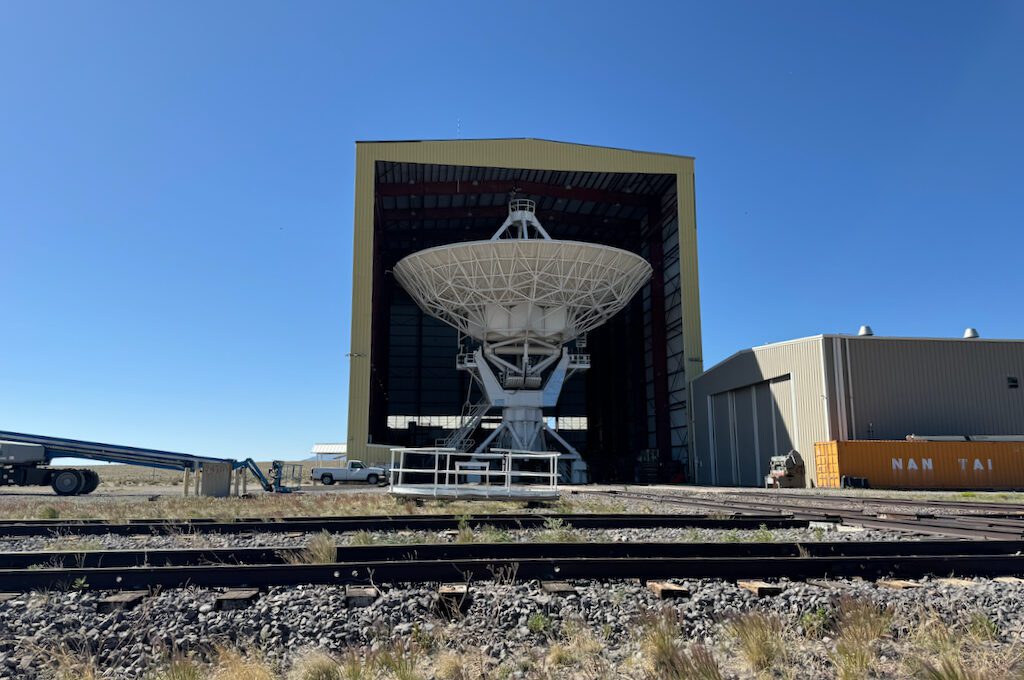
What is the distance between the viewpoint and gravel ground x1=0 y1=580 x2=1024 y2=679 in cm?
466

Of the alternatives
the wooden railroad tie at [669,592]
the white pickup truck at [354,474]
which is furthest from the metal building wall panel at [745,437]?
the wooden railroad tie at [669,592]

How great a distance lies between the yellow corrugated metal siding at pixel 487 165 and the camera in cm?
3962

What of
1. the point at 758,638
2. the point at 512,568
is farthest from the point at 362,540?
the point at 758,638

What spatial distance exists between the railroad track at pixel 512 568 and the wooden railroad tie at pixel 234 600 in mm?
377

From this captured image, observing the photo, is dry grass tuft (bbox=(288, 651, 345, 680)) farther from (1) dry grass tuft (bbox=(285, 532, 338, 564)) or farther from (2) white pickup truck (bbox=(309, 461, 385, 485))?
(2) white pickup truck (bbox=(309, 461, 385, 485))

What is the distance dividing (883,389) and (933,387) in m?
2.56

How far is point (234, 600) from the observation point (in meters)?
5.66

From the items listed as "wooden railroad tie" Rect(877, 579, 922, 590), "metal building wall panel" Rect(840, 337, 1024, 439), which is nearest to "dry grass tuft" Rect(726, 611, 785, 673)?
"wooden railroad tie" Rect(877, 579, 922, 590)

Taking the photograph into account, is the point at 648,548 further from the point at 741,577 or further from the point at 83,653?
the point at 83,653

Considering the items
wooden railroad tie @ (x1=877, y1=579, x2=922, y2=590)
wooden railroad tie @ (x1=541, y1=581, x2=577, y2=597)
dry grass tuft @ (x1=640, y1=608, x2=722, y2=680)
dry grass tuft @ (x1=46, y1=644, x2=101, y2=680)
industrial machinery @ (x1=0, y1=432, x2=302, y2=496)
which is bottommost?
dry grass tuft @ (x1=46, y1=644, x2=101, y2=680)

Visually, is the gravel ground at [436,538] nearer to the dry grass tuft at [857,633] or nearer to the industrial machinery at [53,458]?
the dry grass tuft at [857,633]

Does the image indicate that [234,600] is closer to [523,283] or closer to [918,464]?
[918,464]

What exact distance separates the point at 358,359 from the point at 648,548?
32.8m

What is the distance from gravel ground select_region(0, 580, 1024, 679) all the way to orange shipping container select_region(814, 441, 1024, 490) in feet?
87.7
